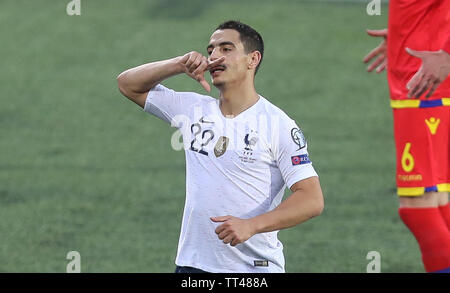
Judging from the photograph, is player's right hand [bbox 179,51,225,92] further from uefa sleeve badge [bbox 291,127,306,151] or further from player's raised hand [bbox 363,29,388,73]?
player's raised hand [bbox 363,29,388,73]

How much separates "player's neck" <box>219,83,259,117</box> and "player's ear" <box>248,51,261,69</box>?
136 mm

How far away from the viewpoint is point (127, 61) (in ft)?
49.8

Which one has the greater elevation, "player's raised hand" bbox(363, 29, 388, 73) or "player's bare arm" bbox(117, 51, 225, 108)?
"player's raised hand" bbox(363, 29, 388, 73)

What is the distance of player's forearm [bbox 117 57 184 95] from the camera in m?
5.14

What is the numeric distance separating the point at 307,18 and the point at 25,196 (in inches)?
331

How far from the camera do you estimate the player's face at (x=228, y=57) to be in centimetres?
512

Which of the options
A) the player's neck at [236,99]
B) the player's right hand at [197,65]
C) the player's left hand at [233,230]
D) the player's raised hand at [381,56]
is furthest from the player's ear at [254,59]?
the player's left hand at [233,230]

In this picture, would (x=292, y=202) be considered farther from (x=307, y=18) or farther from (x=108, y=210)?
(x=307, y=18)

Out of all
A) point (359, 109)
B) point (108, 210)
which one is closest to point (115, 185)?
point (108, 210)

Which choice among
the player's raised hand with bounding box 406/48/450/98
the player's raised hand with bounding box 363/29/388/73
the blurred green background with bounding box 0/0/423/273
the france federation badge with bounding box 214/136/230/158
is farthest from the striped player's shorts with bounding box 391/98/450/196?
the blurred green background with bounding box 0/0/423/273

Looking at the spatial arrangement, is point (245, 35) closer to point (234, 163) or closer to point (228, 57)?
point (228, 57)

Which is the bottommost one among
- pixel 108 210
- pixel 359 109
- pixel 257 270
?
pixel 257 270

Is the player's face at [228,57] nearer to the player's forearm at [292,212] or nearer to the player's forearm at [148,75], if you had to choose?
the player's forearm at [148,75]

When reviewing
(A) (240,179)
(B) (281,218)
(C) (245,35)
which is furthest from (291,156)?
(C) (245,35)
